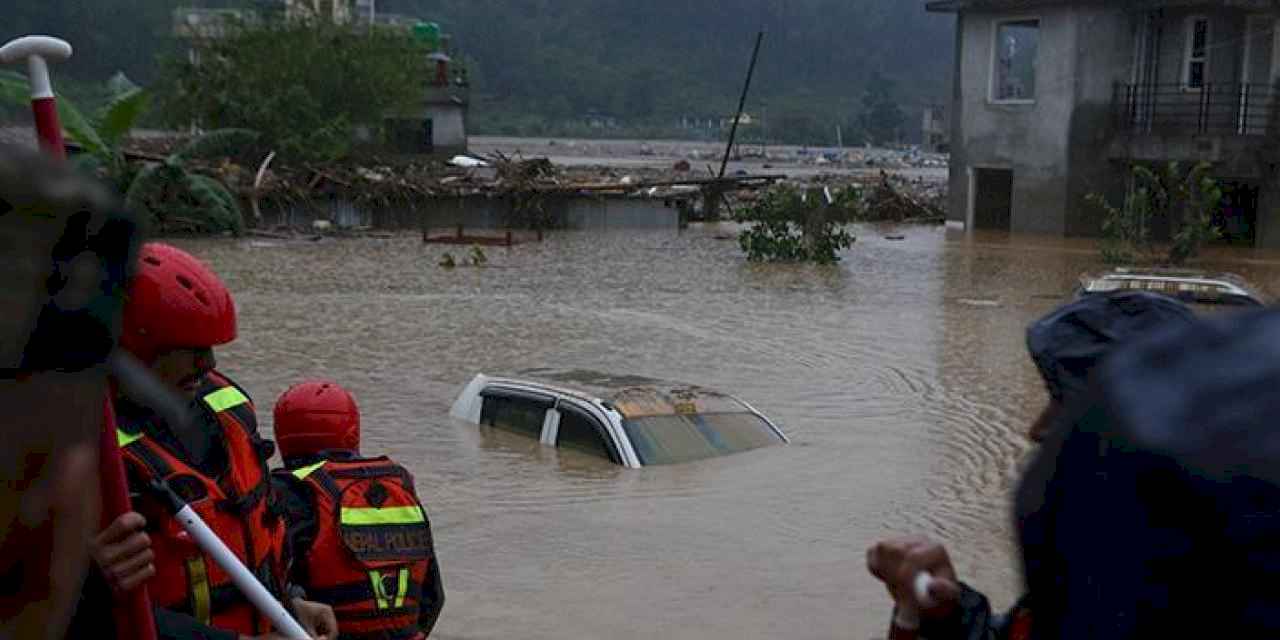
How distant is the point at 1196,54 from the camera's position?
110 ft

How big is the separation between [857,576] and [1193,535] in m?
8.11

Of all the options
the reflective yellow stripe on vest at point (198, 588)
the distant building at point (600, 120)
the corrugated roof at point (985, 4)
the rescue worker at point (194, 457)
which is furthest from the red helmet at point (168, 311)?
the distant building at point (600, 120)

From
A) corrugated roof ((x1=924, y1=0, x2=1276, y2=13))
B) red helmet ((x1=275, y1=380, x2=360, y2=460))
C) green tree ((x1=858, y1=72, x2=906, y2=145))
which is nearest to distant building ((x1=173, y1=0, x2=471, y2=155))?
corrugated roof ((x1=924, y1=0, x2=1276, y2=13))

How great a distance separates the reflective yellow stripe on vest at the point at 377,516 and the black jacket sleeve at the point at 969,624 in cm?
210

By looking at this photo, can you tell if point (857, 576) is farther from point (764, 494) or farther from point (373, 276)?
point (373, 276)

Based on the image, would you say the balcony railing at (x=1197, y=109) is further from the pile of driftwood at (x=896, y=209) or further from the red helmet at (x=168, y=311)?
the red helmet at (x=168, y=311)

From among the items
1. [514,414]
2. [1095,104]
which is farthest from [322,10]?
[514,414]

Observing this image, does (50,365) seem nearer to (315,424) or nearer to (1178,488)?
(1178,488)

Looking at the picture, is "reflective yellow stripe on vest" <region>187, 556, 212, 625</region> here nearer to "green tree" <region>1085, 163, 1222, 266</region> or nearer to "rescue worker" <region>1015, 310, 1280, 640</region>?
"rescue worker" <region>1015, 310, 1280, 640</region>

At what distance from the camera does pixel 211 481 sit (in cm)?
322

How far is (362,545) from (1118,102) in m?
31.7

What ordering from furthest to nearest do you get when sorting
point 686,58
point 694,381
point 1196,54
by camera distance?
point 686,58, point 1196,54, point 694,381

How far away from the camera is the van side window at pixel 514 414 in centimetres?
1153

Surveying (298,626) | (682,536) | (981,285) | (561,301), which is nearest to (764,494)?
(682,536)
